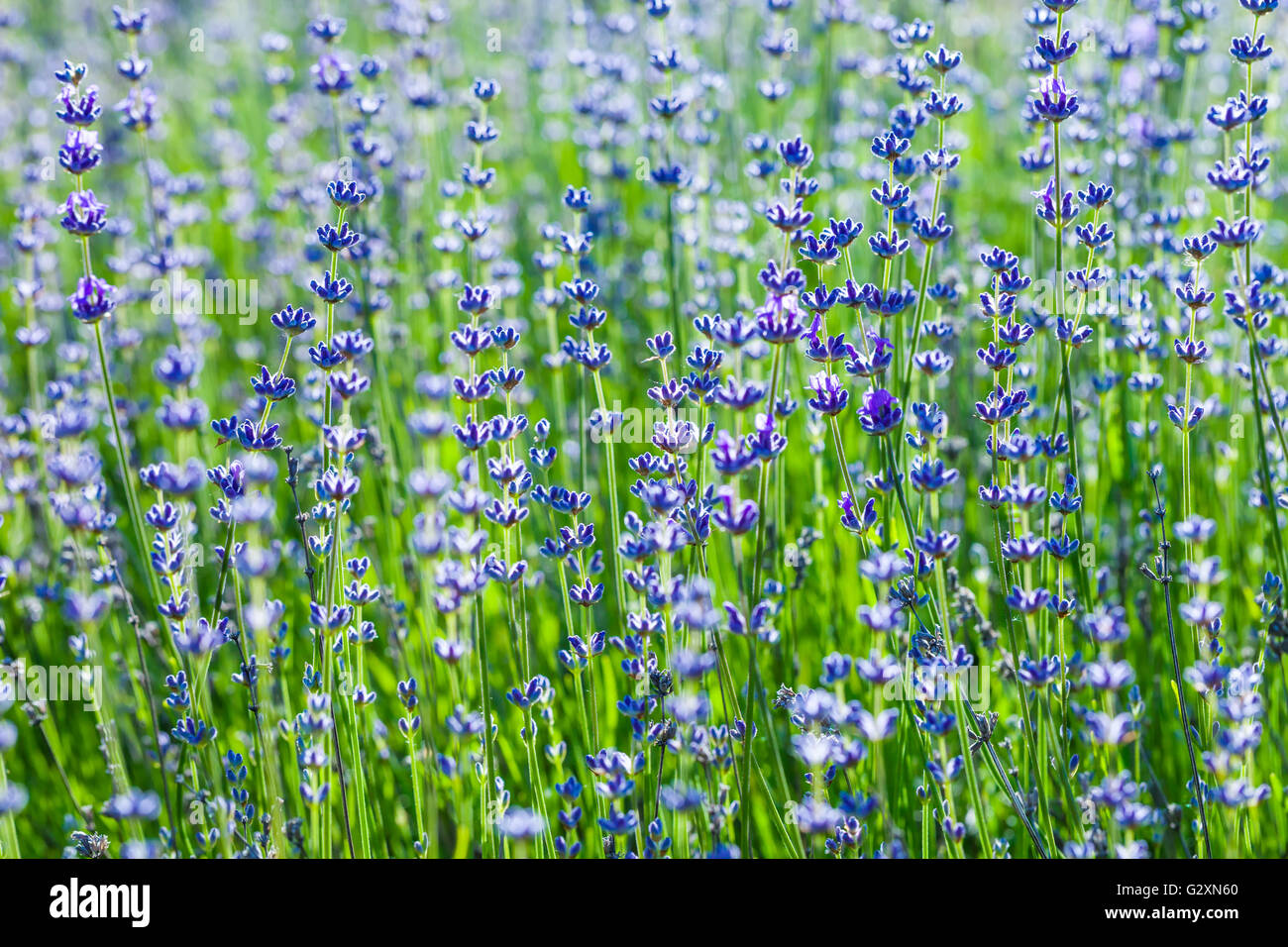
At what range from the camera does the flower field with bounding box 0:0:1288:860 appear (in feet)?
6.53

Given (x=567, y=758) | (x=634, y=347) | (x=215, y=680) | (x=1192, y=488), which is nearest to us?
(x=567, y=758)

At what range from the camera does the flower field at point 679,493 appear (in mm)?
1991

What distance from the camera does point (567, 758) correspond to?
8.93ft

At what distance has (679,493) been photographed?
2010mm

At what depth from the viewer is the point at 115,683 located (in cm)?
317

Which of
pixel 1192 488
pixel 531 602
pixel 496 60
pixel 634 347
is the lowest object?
pixel 531 602

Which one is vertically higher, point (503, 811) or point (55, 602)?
point (55, 602)
